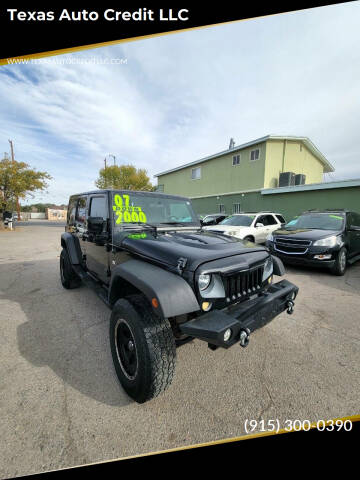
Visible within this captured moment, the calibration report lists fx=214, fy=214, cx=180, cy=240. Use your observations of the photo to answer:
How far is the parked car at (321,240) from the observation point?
5.36m

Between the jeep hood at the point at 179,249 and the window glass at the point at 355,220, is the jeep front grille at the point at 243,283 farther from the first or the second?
the window glass at the point at 355,220

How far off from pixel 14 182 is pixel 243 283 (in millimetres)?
22868

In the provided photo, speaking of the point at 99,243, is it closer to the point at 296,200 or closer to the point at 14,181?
the point at 296,200

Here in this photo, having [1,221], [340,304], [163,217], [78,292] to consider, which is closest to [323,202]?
[340,304]

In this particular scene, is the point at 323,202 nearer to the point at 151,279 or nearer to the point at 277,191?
the point at 277,191

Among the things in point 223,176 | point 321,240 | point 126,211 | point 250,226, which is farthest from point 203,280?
point 223,176

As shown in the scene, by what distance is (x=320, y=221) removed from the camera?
6.46 m

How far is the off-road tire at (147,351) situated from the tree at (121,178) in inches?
1241

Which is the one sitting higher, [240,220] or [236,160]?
[236,160]

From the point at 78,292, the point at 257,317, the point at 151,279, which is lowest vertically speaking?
the point at 78,292

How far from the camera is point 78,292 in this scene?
14.4 feet

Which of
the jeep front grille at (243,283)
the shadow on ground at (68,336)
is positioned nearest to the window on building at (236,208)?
the shadow on ground at (68,336)

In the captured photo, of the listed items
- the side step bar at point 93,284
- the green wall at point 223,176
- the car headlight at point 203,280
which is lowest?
the side step bar at point 93,284

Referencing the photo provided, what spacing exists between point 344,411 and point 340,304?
2602 mm
